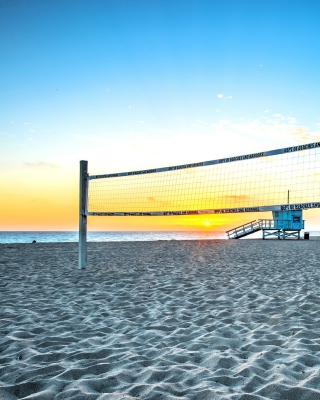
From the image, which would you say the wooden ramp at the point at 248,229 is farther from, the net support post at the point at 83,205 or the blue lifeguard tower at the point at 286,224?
the net support post at the point at 83,205

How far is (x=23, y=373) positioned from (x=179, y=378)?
110 centimetres

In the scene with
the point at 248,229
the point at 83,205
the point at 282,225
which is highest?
the point at 83,205

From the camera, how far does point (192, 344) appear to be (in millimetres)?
2867

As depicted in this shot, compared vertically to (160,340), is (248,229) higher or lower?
lower

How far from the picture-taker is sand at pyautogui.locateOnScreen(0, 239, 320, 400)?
6.95 feet

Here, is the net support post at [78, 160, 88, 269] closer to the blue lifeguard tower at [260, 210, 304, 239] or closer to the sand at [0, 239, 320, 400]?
the sand at [0, 239, 320, 400]

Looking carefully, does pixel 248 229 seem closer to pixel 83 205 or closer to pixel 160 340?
pixel 83 205

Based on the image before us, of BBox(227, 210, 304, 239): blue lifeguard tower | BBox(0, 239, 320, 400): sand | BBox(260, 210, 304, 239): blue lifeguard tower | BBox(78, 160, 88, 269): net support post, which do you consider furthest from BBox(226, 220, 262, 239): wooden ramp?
BBox(0, 239, 320, 400): sand

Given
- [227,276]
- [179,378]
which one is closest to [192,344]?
[179,378]

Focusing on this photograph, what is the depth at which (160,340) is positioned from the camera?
300 centimetres

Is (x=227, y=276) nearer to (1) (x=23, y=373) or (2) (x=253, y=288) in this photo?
(2) (x=253, y=288)

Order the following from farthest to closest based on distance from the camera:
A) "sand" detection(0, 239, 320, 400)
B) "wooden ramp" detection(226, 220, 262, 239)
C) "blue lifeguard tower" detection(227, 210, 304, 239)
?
"wooden ramp" detection(226, 220, 262, 239) < "blue lifeguard tower" detection(227, 210, 304, 239) < "sand" detection(0, 239, 320, 400)

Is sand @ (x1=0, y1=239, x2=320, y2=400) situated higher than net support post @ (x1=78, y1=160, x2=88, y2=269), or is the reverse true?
net support post @ (x1=78, y1=160, x2=88, y2=269)

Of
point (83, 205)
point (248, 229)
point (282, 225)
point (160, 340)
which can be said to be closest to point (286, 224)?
point (282, 225)
